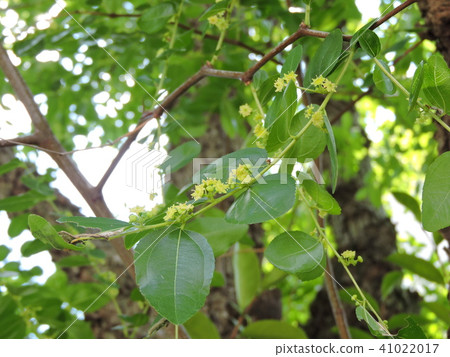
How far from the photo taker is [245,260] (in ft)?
4.08

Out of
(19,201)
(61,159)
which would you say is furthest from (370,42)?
(19,201)

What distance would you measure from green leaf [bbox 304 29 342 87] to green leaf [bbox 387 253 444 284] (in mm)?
590

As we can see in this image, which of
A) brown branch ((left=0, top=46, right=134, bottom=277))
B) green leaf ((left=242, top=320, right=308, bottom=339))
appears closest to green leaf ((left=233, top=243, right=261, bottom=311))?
green leaf ((left=242, top=320, right=308, bottom=339))

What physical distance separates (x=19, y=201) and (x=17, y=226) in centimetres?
9

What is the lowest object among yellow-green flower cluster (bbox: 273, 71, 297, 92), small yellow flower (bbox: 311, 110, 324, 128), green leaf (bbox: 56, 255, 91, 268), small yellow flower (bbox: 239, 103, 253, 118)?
green leaf (bbox: 56, 255, 91, 268)

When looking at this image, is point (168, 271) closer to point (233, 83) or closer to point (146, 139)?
point (146, 139)

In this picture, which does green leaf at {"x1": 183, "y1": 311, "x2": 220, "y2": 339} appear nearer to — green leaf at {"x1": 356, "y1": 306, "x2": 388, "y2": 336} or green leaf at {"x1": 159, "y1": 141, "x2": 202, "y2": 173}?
green leaf at {"x1": 159, "y1": 141, "x2": 202, "y2": 173}

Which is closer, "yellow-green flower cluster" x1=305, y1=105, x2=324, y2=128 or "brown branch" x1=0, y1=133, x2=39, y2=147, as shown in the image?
"yellow-green flower cluster" x1=305, y1=105, x2=324, y2=128

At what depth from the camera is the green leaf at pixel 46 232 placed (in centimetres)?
48

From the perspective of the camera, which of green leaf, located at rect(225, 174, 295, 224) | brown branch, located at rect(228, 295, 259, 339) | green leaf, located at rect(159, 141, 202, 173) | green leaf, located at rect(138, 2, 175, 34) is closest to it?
green leaf, located at rect(225, 174, 295, 224)

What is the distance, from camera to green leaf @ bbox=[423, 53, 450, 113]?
530 millimetres

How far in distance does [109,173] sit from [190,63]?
616mm

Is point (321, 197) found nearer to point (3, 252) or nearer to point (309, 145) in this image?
point (309, 145)

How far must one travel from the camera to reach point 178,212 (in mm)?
516
